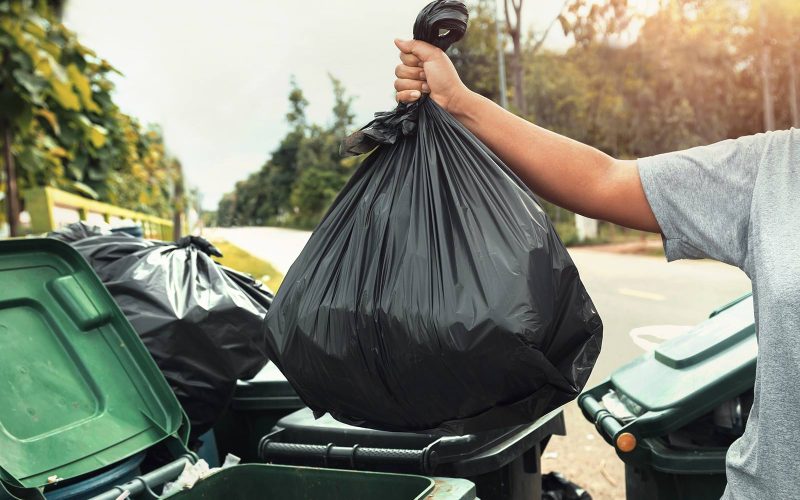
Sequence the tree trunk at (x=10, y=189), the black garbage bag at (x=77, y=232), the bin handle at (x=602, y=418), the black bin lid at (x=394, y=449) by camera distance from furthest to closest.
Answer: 1. the tree trunk at (x=10, y=189)
2. the black garbage bag at (x=77, y=232)
3. the bin handle at (x=602, y=418)
4. the black bin lid at (x=394, y=449)

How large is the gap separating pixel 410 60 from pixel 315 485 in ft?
3.12

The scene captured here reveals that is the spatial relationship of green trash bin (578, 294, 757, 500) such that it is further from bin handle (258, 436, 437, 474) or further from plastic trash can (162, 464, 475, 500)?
plastic trash can (162, 464, 475, 500)

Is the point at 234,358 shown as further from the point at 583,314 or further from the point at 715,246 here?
the point at 715,246

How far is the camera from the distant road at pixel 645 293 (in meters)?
6.70

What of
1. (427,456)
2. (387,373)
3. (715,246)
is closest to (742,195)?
(715,246)

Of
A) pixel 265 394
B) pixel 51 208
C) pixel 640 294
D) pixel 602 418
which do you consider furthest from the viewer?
pixel 640 294

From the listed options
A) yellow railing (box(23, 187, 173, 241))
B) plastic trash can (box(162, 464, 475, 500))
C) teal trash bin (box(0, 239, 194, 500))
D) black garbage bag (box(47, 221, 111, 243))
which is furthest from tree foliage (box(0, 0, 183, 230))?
plastic trash can (box(162, 464, 475, 500))

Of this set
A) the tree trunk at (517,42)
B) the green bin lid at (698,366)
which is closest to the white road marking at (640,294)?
the tree trunk at (517,42)

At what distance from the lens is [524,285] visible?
1.21 m

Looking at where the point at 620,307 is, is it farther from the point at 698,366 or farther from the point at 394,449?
the point at 394,449

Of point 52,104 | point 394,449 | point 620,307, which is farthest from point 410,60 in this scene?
point 620,307

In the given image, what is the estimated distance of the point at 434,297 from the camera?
125 centimetres

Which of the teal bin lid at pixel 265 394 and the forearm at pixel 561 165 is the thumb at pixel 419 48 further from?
the teal bin lid at pixel 265 394

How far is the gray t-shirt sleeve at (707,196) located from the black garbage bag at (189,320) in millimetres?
1490
